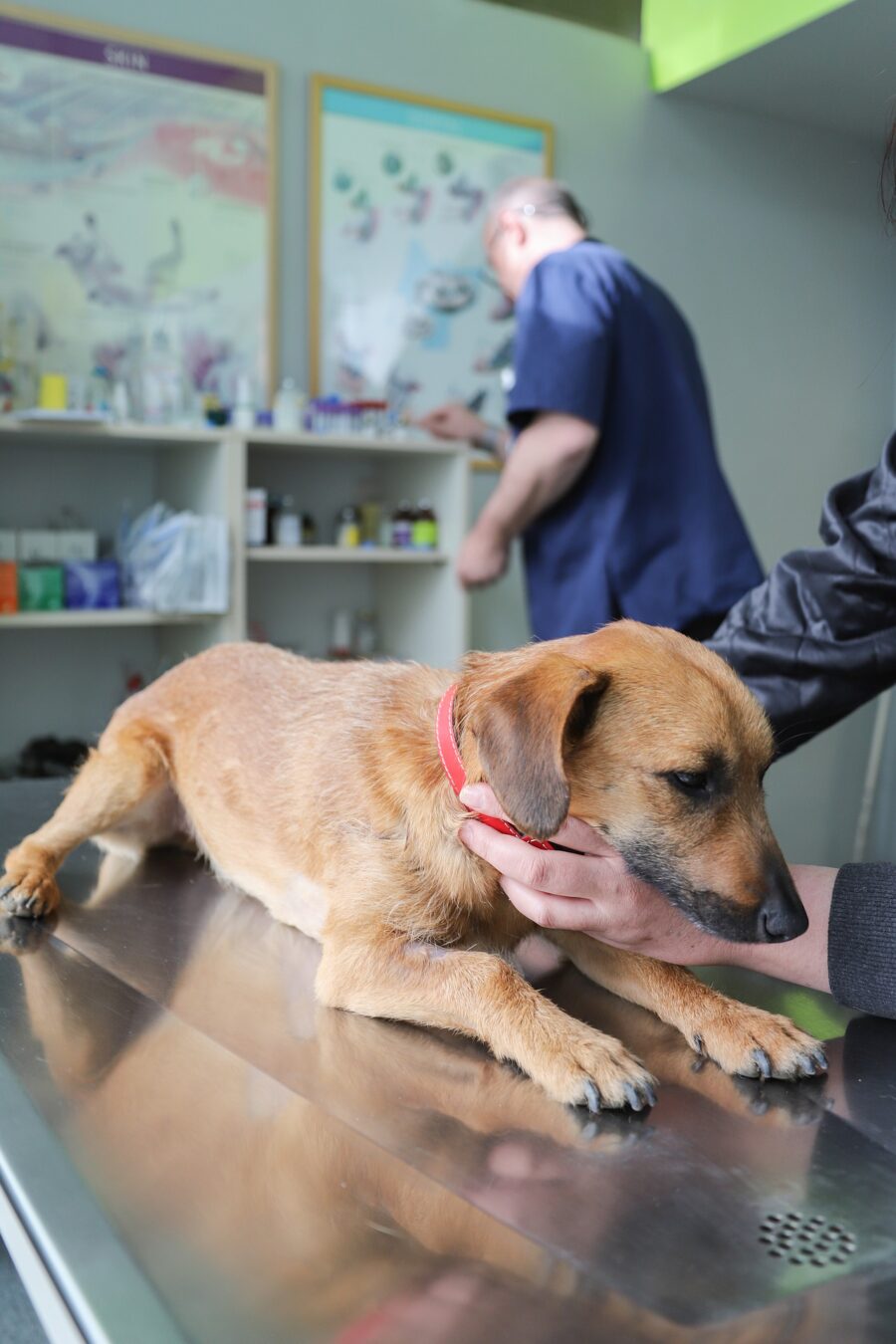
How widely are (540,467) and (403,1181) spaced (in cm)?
208

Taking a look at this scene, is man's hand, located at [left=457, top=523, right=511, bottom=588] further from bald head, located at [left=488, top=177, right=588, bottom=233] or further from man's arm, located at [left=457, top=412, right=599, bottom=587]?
bald head, located at [left=488, top=177, right=588, bottom=233]

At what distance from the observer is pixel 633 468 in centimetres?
273

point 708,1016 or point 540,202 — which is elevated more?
point 540,202

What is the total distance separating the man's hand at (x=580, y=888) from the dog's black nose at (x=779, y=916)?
0.10m

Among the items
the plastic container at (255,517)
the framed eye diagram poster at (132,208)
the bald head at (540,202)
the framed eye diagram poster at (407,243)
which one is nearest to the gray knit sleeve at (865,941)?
the bald head at (540,202)

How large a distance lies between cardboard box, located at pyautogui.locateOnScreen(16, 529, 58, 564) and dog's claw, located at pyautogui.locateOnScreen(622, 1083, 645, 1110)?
9.48 ft

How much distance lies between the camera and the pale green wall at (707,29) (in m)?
3.93

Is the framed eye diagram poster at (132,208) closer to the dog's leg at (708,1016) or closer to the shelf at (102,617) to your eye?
the shelf at (102,617)

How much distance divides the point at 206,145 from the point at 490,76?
1.20 m

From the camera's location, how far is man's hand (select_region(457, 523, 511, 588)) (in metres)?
3.02

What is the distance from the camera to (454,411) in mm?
3982

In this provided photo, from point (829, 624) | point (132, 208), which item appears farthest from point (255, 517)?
point (829, 624)

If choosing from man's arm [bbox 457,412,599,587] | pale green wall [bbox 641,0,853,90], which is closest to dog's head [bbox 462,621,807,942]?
man's arm [bbox 457,412,599,587]

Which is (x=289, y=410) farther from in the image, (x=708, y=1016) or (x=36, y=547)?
(x=708, y=1016)
